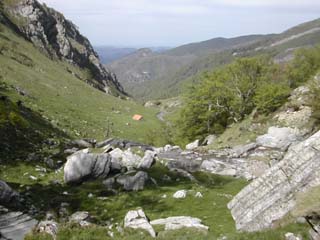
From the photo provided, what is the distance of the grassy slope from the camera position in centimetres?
6925

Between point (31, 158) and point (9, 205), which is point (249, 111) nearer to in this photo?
point (31, 158)

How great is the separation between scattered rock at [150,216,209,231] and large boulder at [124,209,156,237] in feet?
2.20

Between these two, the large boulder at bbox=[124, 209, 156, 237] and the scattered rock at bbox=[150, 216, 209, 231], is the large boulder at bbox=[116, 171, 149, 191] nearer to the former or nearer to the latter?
the large boulder at bbox=[124, 209, 156, 237]

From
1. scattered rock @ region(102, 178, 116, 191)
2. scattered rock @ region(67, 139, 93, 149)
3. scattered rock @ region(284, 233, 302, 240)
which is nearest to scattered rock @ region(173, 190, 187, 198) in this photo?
scattered rock @ region(102, 178, 116, 191)

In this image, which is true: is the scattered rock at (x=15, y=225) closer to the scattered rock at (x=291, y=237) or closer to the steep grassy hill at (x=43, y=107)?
the steep grassy hill at (x=43, y=107)

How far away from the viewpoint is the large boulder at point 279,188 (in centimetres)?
2097

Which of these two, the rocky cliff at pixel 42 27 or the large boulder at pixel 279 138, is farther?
the rocky cliff at pixel 42 27

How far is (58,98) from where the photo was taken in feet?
290

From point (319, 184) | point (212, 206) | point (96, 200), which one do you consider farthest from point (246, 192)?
point (96, 200)

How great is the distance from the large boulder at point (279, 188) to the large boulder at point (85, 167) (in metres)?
11.7

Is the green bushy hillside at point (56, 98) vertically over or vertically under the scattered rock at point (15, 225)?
under

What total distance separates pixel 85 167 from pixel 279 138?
21.2 meters

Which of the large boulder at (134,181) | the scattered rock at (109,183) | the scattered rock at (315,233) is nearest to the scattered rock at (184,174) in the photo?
the large boulder at (134,181)

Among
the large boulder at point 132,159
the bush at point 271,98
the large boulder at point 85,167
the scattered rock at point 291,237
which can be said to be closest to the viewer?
the scattered rock at point 291,237
